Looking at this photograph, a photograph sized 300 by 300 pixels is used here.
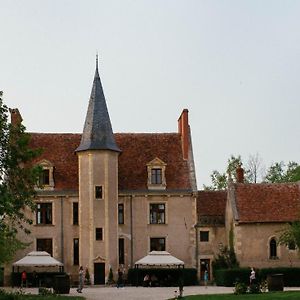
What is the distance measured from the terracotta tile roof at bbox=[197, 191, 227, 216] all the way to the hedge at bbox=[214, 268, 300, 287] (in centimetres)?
781

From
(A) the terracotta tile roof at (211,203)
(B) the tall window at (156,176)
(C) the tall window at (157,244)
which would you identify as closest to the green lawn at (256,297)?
(C) the tall window at (157,244)

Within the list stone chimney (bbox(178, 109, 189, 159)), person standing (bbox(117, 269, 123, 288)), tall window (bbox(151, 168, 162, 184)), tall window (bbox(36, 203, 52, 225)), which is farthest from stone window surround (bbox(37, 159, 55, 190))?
stone chimney (bbox(178, 109, 189, 159))

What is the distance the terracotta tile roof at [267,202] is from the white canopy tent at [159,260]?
17.3 feet

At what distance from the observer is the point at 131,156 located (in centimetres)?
5947

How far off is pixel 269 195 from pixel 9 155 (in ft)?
84.7

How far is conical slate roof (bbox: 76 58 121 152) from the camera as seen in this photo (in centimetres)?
5569

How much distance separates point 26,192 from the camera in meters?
36.4

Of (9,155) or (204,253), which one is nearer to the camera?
(9,155)

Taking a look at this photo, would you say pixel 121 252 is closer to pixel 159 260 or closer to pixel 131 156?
pixel 159 260

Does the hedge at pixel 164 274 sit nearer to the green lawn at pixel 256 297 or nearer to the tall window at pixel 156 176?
the tall window at pixel 156 176

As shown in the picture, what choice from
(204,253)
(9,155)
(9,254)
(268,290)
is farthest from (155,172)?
(9,155)

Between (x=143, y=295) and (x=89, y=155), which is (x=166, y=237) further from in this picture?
(x=143, y=295)

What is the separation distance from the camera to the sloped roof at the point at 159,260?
177 ft

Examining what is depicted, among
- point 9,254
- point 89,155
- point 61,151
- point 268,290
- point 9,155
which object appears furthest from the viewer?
point 61,151
